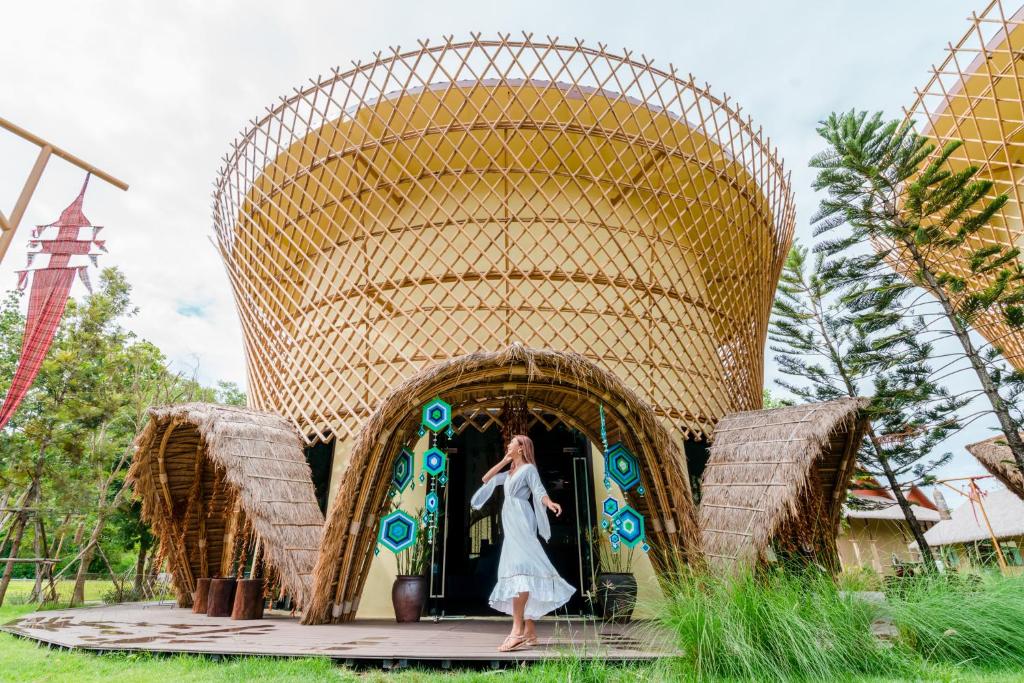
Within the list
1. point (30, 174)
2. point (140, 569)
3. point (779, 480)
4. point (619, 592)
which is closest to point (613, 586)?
point (619, 592)

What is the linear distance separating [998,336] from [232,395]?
17.0m

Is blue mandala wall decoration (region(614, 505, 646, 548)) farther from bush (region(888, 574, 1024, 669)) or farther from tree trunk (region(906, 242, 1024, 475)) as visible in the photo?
tree trunk (region(906, 242, 1024, 475))

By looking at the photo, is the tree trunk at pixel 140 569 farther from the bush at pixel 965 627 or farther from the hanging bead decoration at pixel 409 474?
the bush at pixel 965 627

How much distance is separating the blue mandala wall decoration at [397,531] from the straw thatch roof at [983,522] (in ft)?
36.8

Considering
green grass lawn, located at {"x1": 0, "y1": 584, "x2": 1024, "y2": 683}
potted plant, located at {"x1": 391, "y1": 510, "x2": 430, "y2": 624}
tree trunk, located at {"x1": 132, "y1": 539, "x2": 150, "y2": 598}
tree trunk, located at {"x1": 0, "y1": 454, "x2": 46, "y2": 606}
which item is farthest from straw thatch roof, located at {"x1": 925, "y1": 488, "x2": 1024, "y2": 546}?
tree trunk, located at {"x1": 0, "y1": 454, "x2": 46, "y2": 606}

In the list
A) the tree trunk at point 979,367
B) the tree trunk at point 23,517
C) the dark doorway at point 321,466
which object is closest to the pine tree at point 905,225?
the tree trunk at point 979,367

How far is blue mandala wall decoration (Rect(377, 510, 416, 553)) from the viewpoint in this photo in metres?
3.64

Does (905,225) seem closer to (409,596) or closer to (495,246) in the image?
(495,246)

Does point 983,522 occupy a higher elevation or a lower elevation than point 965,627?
higher

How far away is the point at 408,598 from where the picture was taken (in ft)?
13.0

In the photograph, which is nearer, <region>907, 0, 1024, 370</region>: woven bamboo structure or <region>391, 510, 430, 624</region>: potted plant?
<region>391, 510, 430, 624</region>: potted plant

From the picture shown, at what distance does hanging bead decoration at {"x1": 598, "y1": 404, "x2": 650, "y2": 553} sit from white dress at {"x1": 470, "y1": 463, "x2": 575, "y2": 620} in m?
1.12

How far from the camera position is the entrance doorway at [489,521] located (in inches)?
188

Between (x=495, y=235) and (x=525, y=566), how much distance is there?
11.3 feet
